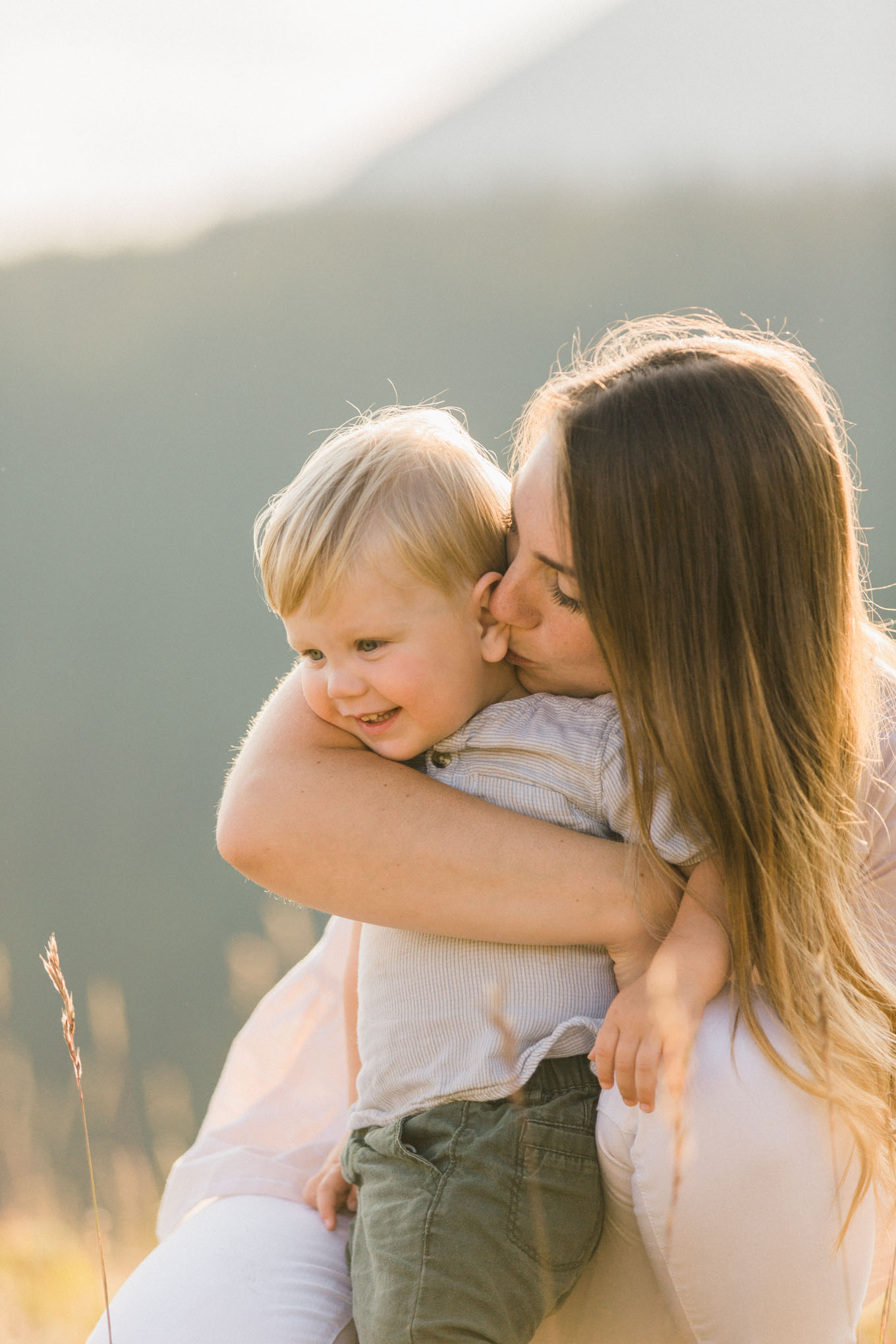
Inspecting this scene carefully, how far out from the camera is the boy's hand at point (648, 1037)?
1.43 meters

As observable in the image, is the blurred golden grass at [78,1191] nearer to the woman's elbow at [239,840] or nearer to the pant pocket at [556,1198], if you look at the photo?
the woman's elbow at [239,840]

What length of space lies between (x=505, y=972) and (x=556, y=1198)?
320 millimetres

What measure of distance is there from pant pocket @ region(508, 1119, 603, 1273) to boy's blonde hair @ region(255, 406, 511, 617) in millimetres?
850

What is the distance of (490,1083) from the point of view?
62.9 inches

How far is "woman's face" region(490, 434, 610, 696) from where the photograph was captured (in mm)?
1699

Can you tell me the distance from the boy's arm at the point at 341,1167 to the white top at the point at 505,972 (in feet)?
0.66

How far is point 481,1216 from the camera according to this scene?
1.50 m

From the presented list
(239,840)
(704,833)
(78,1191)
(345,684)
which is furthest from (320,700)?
(78,1191)

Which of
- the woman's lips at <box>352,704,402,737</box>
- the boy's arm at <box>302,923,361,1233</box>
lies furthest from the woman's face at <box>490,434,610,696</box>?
the boy's arm at <box>302,923,361,1233</box>

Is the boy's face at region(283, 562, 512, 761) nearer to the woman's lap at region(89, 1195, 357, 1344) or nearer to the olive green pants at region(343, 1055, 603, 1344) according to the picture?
the olive green pants at region(343, 1055, 603, 1344)

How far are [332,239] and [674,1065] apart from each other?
10.6 metres

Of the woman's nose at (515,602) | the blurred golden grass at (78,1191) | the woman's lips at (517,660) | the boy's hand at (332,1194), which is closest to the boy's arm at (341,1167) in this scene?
the boy's hand at (332,1194)

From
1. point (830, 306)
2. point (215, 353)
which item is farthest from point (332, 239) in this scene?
point (830, 306)

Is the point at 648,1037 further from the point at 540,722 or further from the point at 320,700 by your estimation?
the point at 320,700
